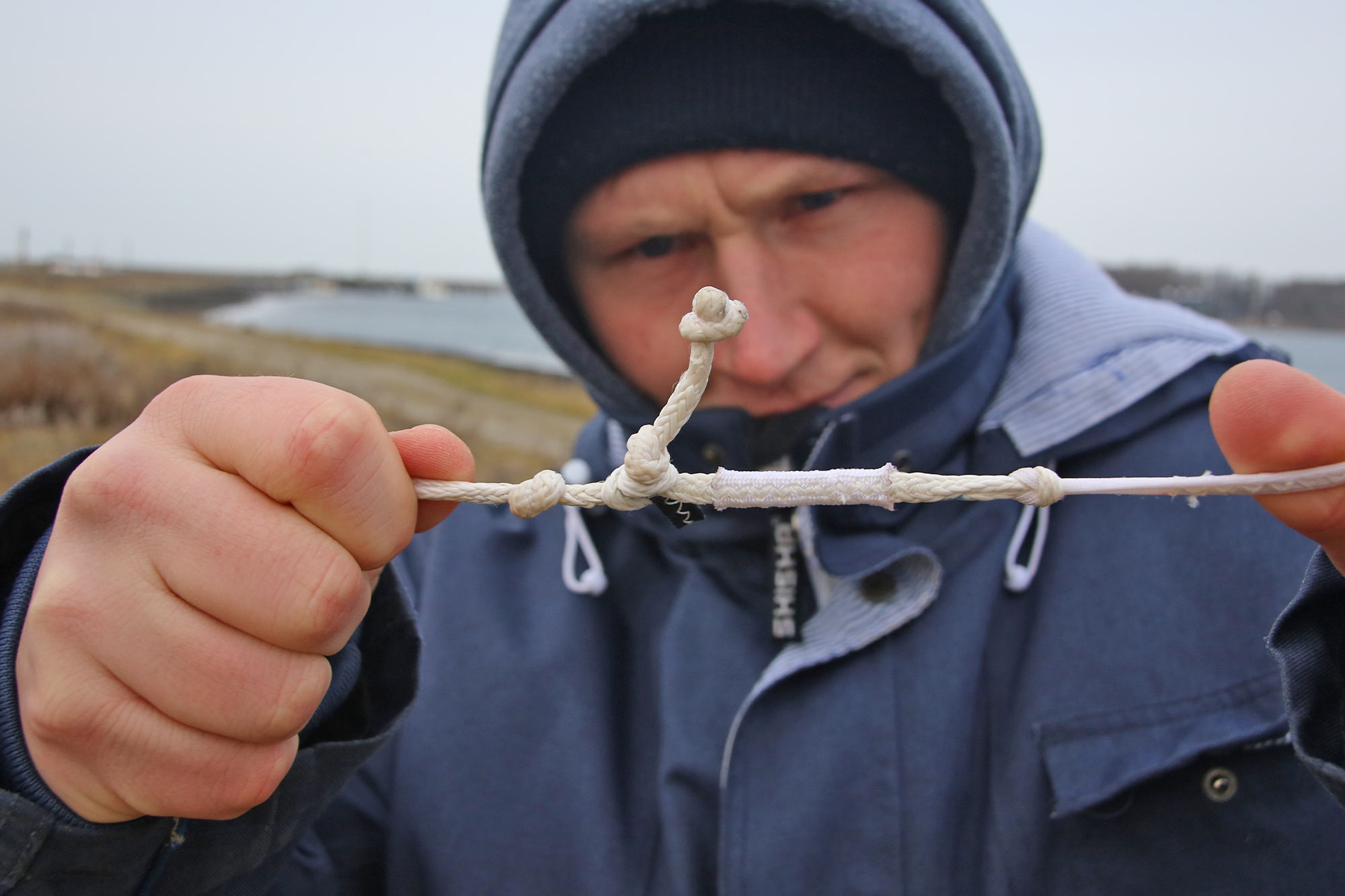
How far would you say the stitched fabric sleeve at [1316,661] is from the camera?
0.89 meters

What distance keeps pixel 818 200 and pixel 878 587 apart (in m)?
0.82

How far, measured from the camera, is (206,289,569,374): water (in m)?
34.1

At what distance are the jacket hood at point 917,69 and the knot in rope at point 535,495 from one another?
0.83 metres

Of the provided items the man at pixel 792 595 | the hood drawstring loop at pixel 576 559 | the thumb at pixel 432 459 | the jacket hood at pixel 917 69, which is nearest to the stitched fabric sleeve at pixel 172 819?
the man at pixel 792 595

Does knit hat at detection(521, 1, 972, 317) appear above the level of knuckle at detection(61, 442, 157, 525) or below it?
above

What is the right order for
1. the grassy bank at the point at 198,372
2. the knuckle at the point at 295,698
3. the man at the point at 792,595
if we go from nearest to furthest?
the knuckle at the point at 295,698
the man at the point at 792,595
the grassy bank at the point at 198,372

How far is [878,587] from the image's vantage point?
1.49m

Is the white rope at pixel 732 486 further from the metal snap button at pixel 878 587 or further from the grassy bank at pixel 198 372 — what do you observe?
the metal snap button at pixel 878 587

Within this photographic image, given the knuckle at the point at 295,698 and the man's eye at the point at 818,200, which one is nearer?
the knuckle at the point at 295,698

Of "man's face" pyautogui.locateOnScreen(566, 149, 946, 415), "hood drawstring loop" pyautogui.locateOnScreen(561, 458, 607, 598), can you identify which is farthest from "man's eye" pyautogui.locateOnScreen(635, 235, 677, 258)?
"hood drawstring loop" pyautogui.locateOnScreen(561, 458, 607, 598)

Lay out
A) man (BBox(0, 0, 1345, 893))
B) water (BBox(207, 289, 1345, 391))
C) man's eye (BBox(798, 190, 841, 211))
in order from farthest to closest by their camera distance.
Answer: water (BBox(207, 289, 1345, 391)) < man's eye (BBox(798, 190, 841, 211)) < man (BBox(0, 0, 1345, 893))

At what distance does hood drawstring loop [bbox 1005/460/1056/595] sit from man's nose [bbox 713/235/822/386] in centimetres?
56

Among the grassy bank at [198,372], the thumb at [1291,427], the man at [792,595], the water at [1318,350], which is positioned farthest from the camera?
the water at [1318,350]

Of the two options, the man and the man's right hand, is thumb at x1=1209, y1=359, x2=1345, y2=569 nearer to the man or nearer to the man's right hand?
the man
